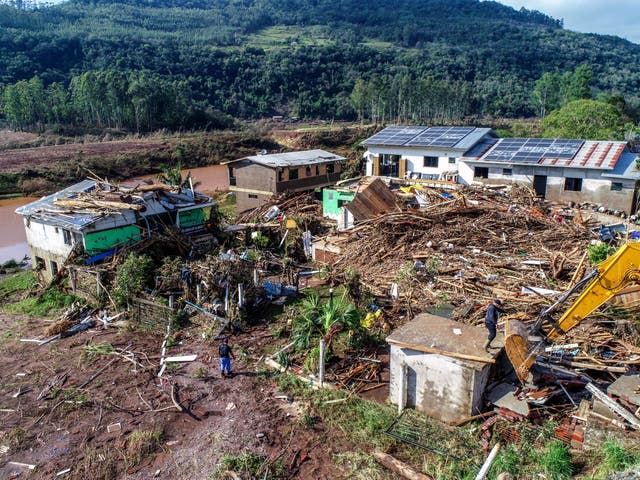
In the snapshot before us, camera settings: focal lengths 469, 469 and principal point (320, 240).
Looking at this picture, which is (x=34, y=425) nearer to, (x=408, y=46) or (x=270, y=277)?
(x=270, y=277)

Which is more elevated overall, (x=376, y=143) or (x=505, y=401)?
(x=376, y=143)

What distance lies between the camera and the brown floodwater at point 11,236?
28438mm

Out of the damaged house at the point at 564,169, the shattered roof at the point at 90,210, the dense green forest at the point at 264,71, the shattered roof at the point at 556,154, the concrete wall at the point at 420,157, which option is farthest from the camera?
the dense green forest at the point at 264,71

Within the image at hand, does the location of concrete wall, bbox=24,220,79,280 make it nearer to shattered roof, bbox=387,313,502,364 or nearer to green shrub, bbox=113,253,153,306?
green shrub, bbox=113,253,153,306

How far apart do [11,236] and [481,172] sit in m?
31.3

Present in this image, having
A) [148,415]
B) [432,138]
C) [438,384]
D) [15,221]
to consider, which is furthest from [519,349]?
[15,221]

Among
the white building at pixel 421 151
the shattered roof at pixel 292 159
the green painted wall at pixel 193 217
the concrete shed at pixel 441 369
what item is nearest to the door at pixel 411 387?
the concrete shed at pixel 441 369

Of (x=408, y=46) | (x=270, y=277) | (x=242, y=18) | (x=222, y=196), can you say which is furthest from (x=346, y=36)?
(x=270, y=277)

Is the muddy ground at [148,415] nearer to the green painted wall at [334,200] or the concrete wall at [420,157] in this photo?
the green painted wall at [334,200]

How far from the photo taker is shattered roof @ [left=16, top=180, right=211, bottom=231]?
1795cm

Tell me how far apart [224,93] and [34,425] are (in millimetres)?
99517

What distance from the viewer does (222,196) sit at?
38594mm

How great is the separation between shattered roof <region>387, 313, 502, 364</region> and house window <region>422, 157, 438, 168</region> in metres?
21.0

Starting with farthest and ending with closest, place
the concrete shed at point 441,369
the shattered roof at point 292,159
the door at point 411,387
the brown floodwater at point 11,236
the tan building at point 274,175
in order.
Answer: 1. the brown floodwater at point 11,236
2. the shattered roof at point 292,159
3. the tan building at point 274,175
4. the door at point 411,387
5. the concrete shed at point 441,369
